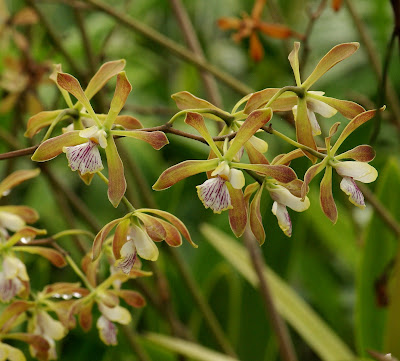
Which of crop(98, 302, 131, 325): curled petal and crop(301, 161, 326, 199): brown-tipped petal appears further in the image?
crop(98, 302, 131, 325): curled petal

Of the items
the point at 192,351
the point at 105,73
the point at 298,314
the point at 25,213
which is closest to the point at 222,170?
the point at 105,73

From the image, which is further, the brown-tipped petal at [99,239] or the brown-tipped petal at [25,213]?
the brown-tipped petal at [25,213]

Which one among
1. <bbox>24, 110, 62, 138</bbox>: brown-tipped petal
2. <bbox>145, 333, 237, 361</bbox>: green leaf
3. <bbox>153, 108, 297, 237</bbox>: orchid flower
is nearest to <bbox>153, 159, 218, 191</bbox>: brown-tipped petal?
<bbox>153, 108, 297, 237</bbox>: orchid flower

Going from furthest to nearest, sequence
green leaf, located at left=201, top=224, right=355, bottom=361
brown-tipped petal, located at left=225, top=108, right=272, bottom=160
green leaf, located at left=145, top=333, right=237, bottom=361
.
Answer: green leaf, located at left=201, top=224, right=355, bottom=361
green leaf, located at left=145, top=333, right=237, bottom=361
brown-tipped petal, located at left=225, top=108, right=272, bottom=160

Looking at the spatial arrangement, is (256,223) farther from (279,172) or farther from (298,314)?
(298,314)

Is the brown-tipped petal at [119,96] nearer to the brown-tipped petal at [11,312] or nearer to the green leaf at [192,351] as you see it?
the brown-tipped petal at [11,312]

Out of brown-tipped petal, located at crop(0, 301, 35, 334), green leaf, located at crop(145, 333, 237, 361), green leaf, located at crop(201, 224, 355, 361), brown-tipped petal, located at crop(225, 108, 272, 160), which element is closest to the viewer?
brown-tipped petal, located at crop(225, 108, 272, 160)

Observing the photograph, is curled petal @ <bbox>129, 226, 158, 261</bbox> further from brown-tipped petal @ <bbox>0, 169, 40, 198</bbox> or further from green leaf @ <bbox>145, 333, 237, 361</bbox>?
green leaf @ <bbox>145, 333, 237, 361</bbox>

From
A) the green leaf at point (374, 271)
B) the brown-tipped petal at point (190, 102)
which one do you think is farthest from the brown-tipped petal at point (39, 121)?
the green leaf at point (374, 271)
